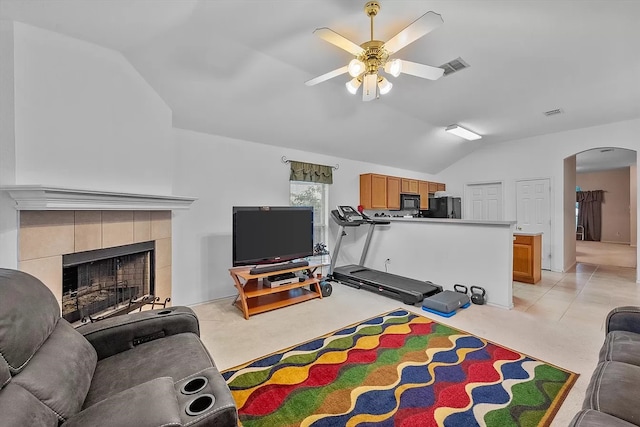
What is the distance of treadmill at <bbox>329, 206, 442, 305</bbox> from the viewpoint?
11.6ft

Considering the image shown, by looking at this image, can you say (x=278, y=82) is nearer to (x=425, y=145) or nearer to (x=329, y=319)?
(x=329, y=319)

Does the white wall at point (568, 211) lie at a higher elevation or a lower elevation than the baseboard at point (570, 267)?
higher

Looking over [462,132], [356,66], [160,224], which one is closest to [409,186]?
[462,132]

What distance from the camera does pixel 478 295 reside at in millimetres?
3441

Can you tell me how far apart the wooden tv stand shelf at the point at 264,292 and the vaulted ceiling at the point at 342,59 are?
1943 millimetres

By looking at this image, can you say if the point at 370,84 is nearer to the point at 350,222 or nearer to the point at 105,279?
the point at 350,222

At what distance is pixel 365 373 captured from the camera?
79.7 inches

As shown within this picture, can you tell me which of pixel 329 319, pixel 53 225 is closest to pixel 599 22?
pixel 329 319

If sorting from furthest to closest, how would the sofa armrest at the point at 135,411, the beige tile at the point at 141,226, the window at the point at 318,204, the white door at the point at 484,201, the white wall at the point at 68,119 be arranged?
the white door at the point at 484,201 < the window at the point at 318,204 < the beige tile at the point at 141,226 < the white wall at the point at 68,119 < the sofa armrest at the point at 135,411

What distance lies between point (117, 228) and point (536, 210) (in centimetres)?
699

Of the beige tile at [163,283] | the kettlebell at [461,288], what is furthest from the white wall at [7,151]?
the kettlebell at [461,288]

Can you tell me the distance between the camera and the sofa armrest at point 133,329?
1.46 meters

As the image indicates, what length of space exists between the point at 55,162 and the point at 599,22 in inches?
177

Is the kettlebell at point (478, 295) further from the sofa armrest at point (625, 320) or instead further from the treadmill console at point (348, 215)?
the treadmill console at point (348, 215)
